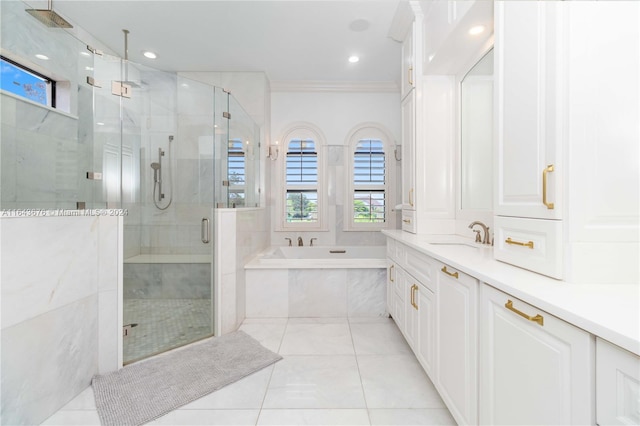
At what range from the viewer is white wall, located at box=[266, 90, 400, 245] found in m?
3.81

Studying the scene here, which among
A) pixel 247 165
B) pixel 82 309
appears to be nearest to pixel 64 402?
pixel 82 309

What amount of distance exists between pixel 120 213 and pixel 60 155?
665mm

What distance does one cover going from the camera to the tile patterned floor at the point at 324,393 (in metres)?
1.37

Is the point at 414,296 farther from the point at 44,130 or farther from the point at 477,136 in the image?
the point at 44,130

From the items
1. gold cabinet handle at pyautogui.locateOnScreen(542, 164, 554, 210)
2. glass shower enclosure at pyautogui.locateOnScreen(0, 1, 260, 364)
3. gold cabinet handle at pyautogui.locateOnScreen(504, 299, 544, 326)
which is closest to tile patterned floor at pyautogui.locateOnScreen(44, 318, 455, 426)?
glass shower enclosure at pyautogui.locateOnScreen(0, 1, 260, 364)

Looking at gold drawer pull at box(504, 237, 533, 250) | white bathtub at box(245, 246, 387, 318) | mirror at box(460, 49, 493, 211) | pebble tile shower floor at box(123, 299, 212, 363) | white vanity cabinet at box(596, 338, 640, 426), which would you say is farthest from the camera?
white bathtub at box(245, 246, 387, 318)

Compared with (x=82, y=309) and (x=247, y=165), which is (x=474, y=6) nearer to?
(x=247, y=165)

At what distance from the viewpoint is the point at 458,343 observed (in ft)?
3.80

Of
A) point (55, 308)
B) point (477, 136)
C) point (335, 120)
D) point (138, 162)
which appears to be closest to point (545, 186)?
point (477, 136)

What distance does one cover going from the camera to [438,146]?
2.18 m

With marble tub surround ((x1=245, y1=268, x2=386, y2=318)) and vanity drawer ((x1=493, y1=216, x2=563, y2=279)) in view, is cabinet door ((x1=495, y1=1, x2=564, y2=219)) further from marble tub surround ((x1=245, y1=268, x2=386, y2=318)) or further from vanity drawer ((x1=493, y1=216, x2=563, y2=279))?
marble tub surround ((x1=245, y1=268, x2=386, y2=318))

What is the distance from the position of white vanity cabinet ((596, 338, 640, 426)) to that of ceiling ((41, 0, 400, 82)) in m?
2.62

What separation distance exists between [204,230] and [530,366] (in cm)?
233

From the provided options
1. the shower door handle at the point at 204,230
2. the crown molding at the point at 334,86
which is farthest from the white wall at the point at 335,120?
the shower door handle at the point at 204,230
